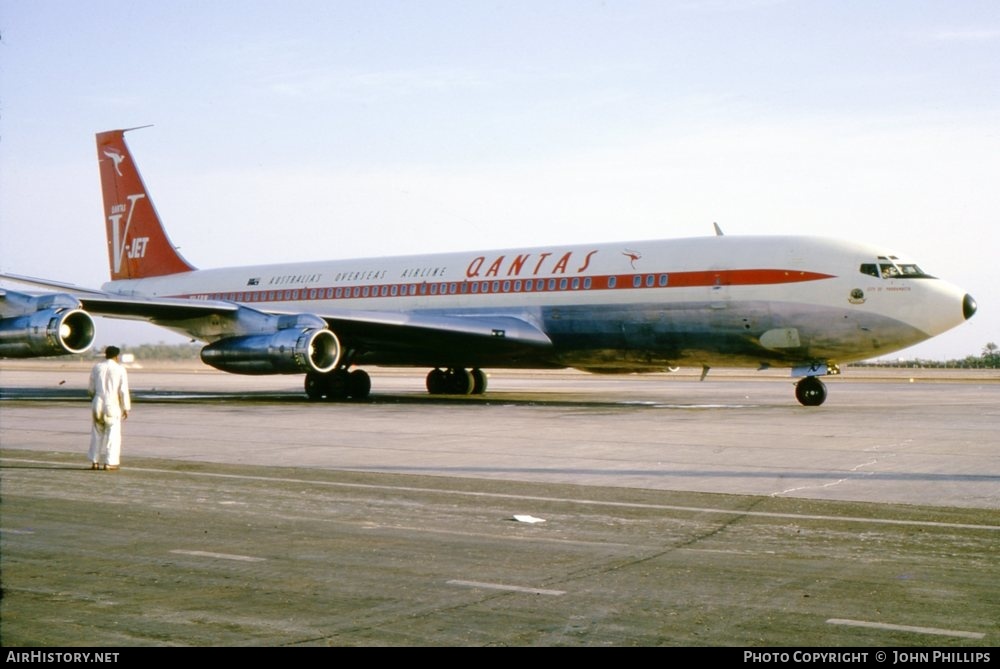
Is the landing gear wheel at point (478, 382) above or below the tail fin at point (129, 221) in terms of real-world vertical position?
below

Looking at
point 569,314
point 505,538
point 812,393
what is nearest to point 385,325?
point 569,314

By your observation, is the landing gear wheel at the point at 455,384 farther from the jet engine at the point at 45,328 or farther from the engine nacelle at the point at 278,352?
the jet engine at the point at 45,328

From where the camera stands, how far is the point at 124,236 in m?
36.2

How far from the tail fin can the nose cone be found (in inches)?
966

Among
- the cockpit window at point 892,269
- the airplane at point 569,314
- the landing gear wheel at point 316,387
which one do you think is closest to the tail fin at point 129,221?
the airplane at point 569,314

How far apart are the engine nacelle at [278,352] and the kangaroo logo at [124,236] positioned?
37.4ft

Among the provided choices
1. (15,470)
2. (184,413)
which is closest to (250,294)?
(184,413)

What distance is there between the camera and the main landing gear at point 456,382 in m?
31.6

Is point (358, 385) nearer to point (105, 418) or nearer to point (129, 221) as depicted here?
point (129, 221)

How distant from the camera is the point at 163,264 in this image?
36.3m

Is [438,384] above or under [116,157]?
under

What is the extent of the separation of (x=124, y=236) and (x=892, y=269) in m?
25.1

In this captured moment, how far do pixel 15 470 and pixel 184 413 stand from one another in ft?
31.7
